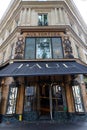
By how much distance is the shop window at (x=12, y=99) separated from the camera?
7.52 m

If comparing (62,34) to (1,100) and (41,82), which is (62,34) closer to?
(41,82)

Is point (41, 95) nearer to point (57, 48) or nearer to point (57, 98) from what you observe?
point (57, 98)

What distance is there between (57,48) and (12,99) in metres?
5.01

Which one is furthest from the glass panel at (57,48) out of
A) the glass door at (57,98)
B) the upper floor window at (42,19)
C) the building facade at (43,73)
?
the glass door at (57,98)

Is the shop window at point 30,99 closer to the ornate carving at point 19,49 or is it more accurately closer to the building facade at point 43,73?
the building facade at point 43,73

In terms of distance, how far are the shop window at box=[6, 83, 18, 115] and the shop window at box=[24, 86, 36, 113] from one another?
2.37 feet

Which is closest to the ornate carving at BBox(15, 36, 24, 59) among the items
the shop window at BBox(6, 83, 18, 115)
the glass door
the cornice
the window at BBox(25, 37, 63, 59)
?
the window at BBox(25, 37, 63, 59)

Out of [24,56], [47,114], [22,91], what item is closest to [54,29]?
[24,56]

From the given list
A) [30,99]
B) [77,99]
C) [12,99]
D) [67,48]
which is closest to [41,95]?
[30,99]

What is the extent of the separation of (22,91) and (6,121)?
6.62 ft

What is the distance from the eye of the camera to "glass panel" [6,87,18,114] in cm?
752

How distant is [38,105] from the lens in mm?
7824

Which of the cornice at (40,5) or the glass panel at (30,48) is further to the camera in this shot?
the cornice at (40,5)

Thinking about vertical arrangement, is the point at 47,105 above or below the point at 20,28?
below
